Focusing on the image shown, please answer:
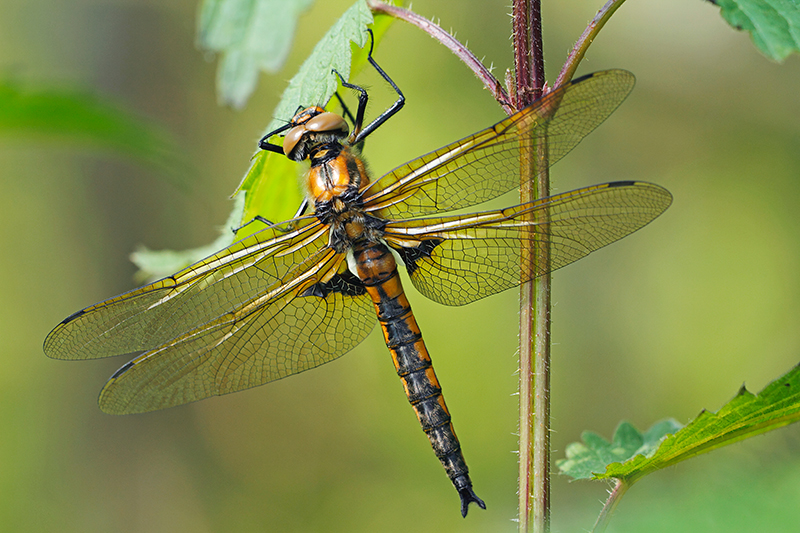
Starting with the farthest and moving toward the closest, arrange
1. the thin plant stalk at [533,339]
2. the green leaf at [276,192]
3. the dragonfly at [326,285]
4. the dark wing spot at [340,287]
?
the green leaf at [276,192] < the dark wing spot at [340,287] < the dragonfly at [326,285] < the thin plant stalk at [533,339]

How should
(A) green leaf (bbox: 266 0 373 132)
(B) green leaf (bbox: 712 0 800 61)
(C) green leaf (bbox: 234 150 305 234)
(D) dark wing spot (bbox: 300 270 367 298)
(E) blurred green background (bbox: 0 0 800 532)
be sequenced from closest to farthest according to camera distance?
(B) green leaf (bbox: 712 0 800 61) < (A) green leaf (bbox: 266 0 373 132) < (D) dark wing spot (bbox: 300 270 367 298) < (C) green leaf (bbox: 234 150 305 234) < (E) blurred green background (bbox: 0 0 800 532)

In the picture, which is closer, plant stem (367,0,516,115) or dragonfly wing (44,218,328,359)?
plant stem (367,0,516,115)

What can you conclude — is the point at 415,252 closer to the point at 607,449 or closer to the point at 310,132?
the point at 310,132

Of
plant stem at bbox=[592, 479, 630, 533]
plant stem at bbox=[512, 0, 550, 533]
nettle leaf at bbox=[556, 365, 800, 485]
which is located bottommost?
plant stem at bbox=[592, 479, 630, 533]

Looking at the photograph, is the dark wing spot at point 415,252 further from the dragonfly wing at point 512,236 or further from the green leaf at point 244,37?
the green leaf at point 244,37

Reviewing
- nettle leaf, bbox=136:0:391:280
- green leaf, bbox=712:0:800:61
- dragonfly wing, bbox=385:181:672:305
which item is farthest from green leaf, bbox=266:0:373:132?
green leaf, bbox=712:0:800:61

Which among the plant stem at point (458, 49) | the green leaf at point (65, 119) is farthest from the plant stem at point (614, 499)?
the green leaf at point (65, 119)

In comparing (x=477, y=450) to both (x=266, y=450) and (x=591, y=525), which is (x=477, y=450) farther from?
(x=591, y=525)

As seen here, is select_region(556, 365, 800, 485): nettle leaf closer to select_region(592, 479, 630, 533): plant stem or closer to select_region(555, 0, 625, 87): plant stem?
select_region(592, 479, 630, 533): plant stem
